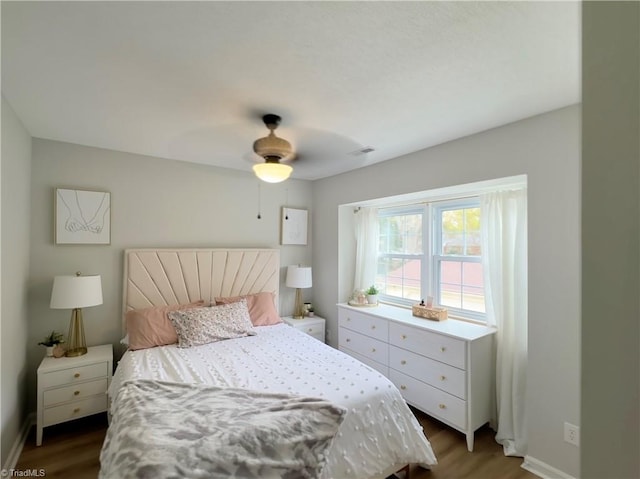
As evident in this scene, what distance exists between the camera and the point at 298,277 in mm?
3730

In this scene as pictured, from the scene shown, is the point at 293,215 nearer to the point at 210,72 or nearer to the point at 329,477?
the point at 210,72

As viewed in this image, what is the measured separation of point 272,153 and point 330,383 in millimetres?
1630

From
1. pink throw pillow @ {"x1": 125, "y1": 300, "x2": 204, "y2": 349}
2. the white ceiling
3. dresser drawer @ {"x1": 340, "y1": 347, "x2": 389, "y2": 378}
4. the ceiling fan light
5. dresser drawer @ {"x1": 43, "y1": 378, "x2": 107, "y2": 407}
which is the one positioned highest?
the white ceiling

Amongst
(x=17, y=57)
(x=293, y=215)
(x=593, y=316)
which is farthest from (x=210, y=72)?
(x=293, y=215)

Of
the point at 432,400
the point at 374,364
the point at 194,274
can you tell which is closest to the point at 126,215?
→ the point at 194,274

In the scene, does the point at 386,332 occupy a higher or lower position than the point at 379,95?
lower

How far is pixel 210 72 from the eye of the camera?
5.07ft

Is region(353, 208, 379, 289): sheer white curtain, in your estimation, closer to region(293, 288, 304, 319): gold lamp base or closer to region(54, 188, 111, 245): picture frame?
region(293, 288, 304, 319): gold lamp base

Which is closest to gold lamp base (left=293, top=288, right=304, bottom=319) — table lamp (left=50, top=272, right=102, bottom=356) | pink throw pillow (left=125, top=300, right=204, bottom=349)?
pink throw pillow (left=125, top=300, right=204, bottom=349)

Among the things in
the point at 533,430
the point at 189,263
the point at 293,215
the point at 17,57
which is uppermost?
the point at 17,57

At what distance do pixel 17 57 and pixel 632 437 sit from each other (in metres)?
2.50

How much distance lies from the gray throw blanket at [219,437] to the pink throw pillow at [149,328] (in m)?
0.97

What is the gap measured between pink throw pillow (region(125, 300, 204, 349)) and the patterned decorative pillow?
7 centimetres

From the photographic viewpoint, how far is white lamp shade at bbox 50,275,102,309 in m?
2.35
